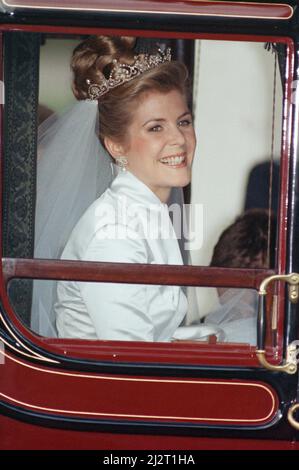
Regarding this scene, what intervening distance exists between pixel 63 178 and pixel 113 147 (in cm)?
16

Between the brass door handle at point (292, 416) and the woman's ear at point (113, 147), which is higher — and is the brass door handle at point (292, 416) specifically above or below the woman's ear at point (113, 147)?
below

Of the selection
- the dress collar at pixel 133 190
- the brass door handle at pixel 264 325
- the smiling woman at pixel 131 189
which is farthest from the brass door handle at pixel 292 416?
the dress collar at pixel 133 190

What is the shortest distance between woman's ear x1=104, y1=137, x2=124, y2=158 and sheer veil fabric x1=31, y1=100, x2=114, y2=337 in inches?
0.6

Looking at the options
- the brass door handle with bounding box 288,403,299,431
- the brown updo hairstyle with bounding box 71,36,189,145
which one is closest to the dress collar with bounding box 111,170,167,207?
the brown updo hairstyle with bounding box 71,36,189,145

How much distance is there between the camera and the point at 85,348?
3.25 meters

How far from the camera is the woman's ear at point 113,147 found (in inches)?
131

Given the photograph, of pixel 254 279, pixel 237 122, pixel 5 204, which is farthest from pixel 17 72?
pixel 254 279

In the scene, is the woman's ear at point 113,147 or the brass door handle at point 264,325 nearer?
the brass door handle at point 264,325

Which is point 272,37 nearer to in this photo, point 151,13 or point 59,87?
point 151,13

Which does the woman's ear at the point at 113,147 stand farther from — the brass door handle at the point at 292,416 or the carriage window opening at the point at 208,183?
the brass door handle at the point at 292,416

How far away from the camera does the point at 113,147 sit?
3.33 m

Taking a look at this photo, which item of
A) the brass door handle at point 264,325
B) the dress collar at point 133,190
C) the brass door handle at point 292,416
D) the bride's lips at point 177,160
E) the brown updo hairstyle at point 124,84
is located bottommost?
the brass door handle at point 292,416

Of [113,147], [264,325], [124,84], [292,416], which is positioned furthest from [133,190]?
[292,416]

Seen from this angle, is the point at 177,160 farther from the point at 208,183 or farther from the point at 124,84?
the point at 124,84
